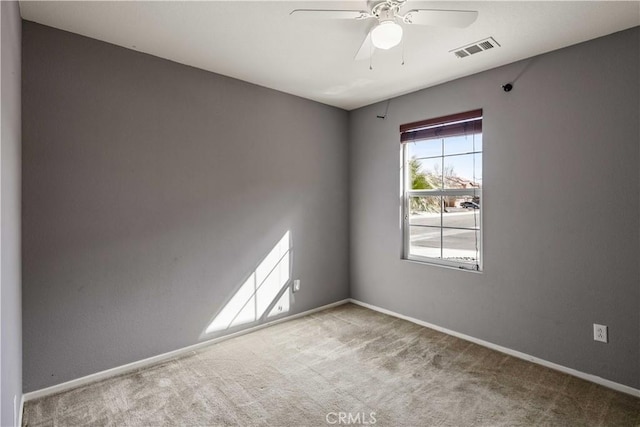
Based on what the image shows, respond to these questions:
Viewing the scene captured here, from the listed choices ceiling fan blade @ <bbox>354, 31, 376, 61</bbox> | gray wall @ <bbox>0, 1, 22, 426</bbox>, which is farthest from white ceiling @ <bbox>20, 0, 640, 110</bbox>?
gray wall @ <bbox>0, 1, 22, 426</bbox>

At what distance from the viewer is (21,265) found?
214 cm

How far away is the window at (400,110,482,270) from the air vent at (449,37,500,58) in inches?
23.3

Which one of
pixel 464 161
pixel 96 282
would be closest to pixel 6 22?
pixel 96 282

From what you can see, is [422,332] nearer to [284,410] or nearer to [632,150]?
[284,410]

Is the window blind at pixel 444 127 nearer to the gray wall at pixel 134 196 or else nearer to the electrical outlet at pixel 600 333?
the gray wall at pixel 134 196

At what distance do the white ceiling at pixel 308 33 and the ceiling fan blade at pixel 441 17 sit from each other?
0.20m

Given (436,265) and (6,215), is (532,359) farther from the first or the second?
(6,215)

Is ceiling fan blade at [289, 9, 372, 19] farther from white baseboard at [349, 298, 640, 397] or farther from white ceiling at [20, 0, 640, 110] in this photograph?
white baseboard at [349, 298, 640, 397]

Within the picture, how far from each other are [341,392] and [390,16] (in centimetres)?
243

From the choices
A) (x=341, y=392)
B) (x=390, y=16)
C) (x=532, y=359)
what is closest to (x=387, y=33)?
(x=390, y=16)

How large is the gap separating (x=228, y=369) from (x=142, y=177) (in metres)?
1.65
